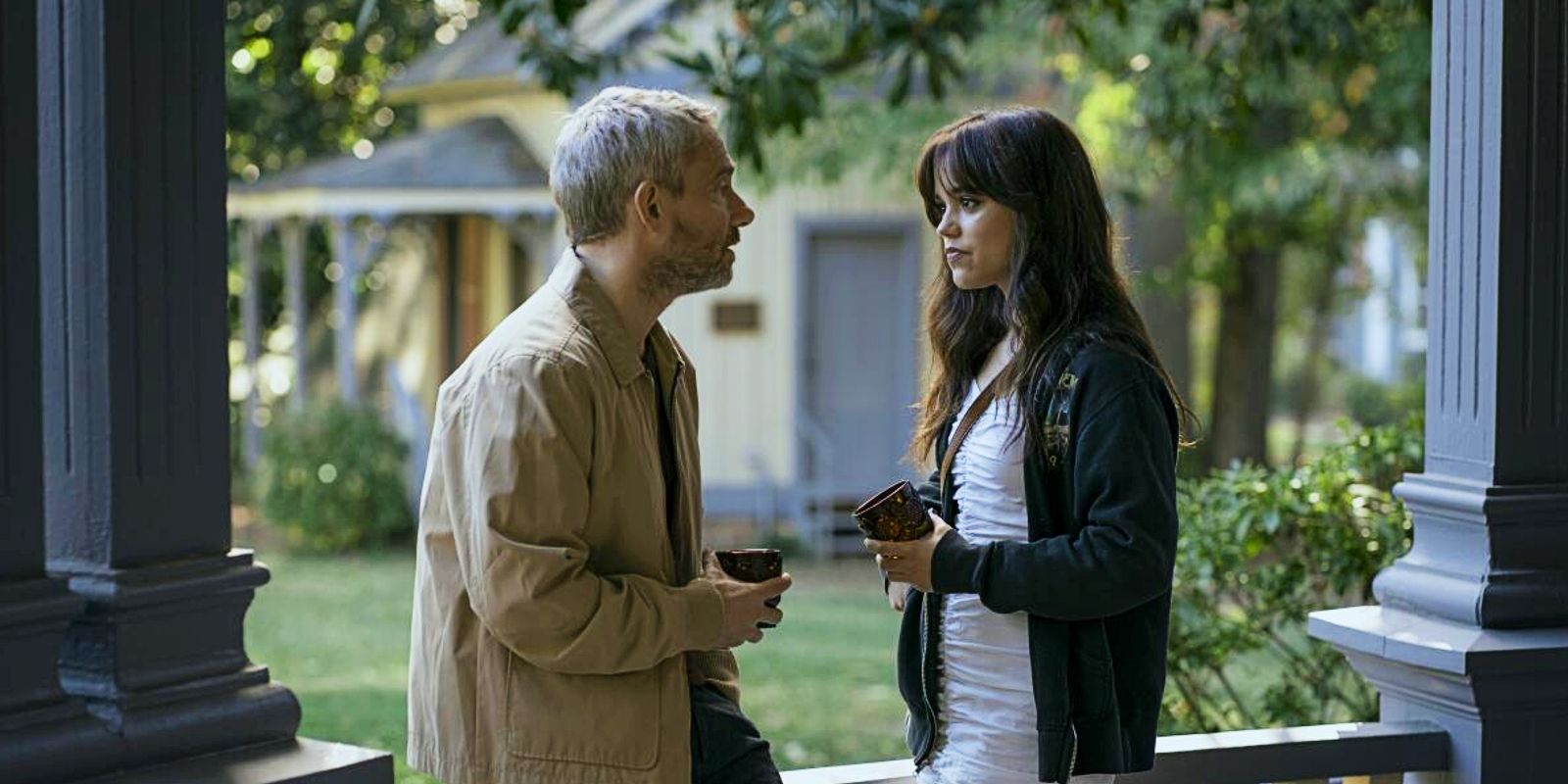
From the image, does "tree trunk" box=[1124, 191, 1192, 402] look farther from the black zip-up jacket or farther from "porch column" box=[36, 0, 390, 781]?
"porch column" box=[36, 0, 390, 781]

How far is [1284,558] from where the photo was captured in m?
6.19

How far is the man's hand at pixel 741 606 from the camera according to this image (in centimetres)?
285

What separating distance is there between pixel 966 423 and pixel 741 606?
491 millimetres

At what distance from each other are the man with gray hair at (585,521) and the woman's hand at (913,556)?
0.55 ft

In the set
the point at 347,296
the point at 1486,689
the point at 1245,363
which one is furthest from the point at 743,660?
the point at 1486,689

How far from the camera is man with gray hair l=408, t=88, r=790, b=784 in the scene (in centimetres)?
265

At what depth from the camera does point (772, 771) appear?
9.96ft

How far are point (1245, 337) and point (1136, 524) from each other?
1452 cm

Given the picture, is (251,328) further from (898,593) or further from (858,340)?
(898,593)

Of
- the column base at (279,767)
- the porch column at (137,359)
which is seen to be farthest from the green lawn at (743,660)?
the porch column at (137,359)

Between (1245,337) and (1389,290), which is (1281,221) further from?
(1389,290)

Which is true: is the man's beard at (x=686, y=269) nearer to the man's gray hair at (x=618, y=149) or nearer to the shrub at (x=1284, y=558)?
the man's gray hair at (x=618, y=149)

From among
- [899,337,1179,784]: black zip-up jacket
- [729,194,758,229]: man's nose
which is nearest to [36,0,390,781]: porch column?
[729,194,758,229]: man's nose

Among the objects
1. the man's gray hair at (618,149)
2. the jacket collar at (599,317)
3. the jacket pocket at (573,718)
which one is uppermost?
the man's gray hair at (618,149)
